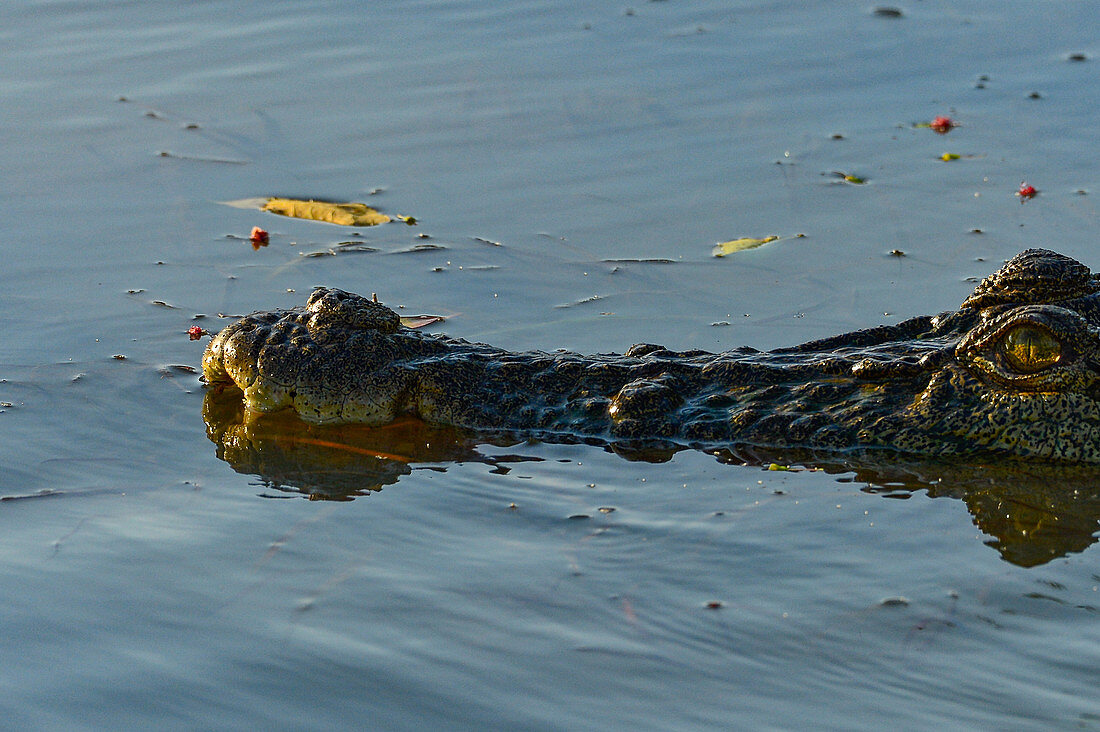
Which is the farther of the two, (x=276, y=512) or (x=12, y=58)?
(x=12, y=58)

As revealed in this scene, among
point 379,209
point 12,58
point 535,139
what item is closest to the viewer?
point 379,209

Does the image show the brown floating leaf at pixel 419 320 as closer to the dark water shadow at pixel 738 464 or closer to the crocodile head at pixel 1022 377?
the dark water shadow at pixel 738 464

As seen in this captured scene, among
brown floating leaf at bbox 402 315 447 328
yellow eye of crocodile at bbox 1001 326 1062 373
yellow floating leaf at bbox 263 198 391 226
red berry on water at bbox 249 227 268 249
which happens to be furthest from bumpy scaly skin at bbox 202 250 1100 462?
yellow floating leaf at bbox 263 198 391 226

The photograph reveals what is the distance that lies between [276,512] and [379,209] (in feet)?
10.5

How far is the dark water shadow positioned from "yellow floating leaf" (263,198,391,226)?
220 cm

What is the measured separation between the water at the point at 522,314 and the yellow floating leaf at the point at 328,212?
189mm

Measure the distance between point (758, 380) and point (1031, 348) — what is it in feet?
2.89

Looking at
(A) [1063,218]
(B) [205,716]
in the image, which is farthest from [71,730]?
(A) [1063,218]

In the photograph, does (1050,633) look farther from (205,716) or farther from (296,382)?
(296,382)

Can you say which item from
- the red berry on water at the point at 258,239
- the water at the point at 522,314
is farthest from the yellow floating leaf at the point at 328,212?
the red berry on water at the point at 258,239

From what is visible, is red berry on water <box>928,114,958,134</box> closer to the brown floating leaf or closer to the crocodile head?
the brown floating leaf

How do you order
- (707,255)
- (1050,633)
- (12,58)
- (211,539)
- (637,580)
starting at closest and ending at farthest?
1. (1050,633)
2. (637,580)
3. (211,539)
4. (707,255)
5. (12,58)

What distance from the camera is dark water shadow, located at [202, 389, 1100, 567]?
4.35 meters

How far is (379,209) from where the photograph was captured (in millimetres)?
7477
